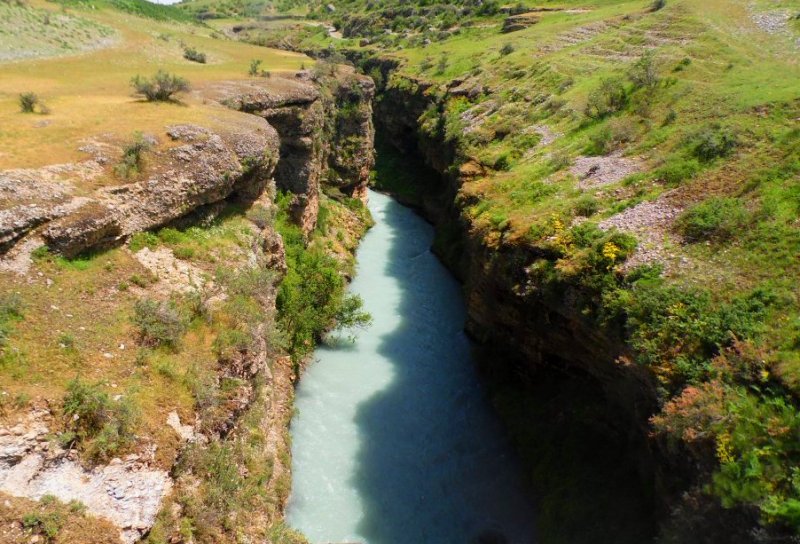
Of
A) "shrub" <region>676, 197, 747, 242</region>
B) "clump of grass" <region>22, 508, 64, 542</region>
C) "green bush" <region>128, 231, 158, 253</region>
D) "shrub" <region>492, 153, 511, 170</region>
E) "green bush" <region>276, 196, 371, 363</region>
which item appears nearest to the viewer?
"clump of grass" <region>22, 508, 64, 542</region>

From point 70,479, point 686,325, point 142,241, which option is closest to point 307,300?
point 142,241

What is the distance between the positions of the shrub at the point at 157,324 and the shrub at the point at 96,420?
2.75m

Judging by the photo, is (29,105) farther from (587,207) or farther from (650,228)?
(650,228)

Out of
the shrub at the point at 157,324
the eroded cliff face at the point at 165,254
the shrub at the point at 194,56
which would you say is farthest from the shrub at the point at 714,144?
the shrub at the point at 194,56

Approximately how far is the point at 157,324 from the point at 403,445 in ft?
43.7

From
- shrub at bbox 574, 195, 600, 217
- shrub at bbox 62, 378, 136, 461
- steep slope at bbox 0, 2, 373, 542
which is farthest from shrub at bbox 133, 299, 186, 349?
shrub at bbox 574, 195, 600, 217

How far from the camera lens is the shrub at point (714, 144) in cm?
2061

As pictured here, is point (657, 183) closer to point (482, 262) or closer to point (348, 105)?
point (482, 262)

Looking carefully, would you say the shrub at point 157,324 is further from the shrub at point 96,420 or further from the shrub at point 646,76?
the shrub at point 646,76

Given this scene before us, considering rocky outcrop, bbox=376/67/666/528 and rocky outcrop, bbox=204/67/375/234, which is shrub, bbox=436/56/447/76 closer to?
rocky outcrop, bbox=204/67/375/234

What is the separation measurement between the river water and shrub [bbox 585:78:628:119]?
653 inches

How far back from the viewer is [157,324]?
547 inches

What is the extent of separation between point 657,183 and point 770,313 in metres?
9.16

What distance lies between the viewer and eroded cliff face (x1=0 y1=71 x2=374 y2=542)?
9.98 metres
